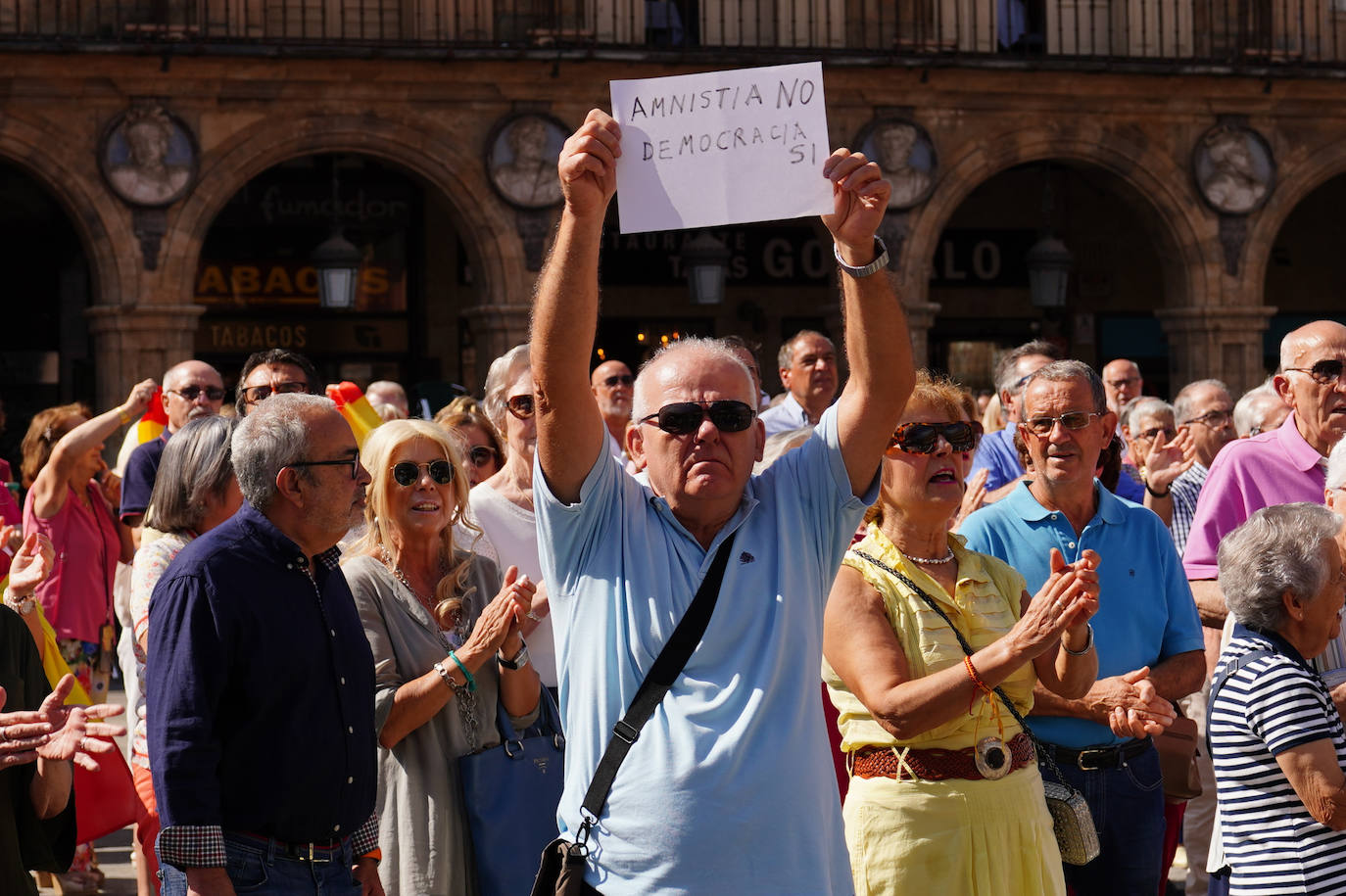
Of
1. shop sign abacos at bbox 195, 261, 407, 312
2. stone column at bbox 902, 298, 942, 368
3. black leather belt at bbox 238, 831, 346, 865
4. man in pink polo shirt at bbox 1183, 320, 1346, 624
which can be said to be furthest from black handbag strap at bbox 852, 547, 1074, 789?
shop sign abacos at bbox 195, 261, 407, 312

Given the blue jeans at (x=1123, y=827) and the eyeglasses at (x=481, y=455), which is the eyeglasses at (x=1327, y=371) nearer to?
the blue jeans at (x=1123, y=827)

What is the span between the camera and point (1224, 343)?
17500 millimetres

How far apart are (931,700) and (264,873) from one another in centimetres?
140

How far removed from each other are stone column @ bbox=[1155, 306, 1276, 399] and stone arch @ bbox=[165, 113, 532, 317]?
21.8 ft

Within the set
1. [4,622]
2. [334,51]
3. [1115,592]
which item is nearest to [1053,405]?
[1115,592]

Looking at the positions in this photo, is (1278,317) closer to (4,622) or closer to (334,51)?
(334,51)

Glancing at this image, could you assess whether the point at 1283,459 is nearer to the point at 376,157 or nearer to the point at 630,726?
the point at 630,726

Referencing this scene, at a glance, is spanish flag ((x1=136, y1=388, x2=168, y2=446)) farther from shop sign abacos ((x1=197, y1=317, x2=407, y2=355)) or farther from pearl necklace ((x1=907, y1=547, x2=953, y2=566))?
shop sign abacos ((x1=197, y1=317, x2=407, y2=355))

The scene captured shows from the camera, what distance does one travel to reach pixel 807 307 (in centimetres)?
1984

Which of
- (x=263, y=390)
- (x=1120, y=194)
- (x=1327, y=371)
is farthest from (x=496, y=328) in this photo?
(x=1327, y=371)

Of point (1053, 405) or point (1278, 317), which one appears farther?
point (1278, 317)

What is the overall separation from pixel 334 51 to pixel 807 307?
22.1ft

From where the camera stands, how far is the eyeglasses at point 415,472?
15.2 feet

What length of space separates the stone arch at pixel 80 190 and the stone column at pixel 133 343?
0.15m
